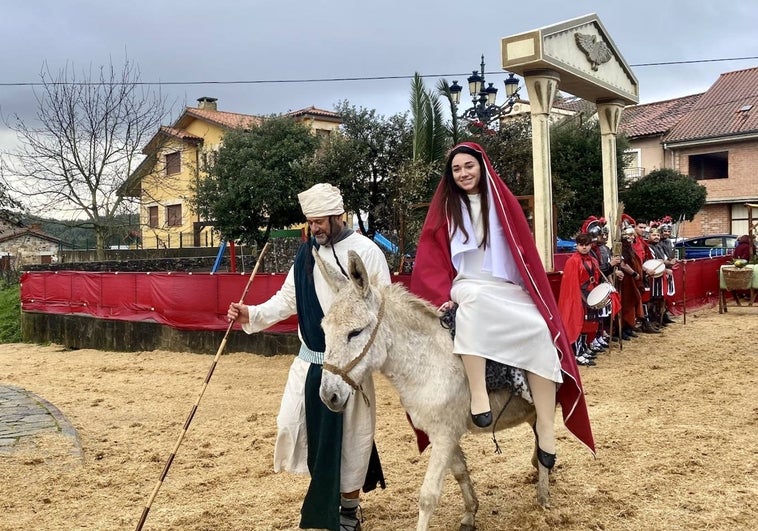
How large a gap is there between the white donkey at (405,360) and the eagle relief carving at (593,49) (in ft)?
31.6

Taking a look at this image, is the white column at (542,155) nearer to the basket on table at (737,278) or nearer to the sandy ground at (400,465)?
the sandy ground at (400,465)

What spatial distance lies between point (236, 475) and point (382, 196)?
35.6 ft

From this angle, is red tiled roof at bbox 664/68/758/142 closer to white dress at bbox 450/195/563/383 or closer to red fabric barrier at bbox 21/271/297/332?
red fabric barrier at bbox 21/271/297/332

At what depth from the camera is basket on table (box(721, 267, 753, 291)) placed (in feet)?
44.6

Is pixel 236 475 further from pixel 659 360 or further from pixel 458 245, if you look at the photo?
pixel 659 360

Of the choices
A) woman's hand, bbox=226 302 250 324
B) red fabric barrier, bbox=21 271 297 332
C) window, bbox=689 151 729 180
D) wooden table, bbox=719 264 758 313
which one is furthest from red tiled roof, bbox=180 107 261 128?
woman's hand, bbox=226 302 250 324

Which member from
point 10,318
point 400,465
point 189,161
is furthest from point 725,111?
point 400,465

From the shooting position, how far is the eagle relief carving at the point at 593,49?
37.6ft

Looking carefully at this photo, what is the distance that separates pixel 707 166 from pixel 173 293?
95.0 feet

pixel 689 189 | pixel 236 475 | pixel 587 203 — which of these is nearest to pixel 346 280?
pixel 236 475

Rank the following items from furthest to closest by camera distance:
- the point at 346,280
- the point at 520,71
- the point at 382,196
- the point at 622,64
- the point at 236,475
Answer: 1. the point at 382,196
2. the point at 622,64
3. the point at 520,71
4. the point at 236,475
5. the point at 346,280

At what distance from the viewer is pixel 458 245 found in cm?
335

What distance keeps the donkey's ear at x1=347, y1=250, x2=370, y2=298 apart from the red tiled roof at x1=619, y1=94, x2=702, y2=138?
32301 mm

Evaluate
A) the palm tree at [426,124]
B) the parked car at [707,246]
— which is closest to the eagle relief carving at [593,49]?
the palm tree at [426,124]
